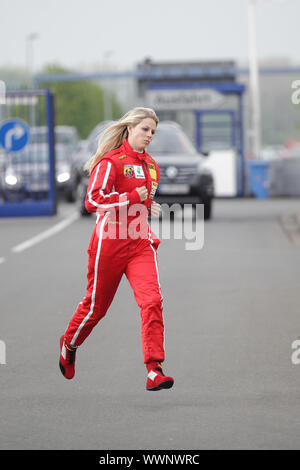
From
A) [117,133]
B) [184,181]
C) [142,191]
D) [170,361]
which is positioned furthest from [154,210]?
[184,181]

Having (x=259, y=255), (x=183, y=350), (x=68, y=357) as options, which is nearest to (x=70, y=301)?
(x=183, y=350)

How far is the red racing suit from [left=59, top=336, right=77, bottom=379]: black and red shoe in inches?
10.4

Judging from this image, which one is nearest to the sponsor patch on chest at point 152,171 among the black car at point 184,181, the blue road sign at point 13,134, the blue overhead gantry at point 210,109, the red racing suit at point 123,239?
the red racing suit at point 123,239

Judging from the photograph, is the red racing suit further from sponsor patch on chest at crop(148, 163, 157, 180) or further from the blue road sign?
the blue road sign

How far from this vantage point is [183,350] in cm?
800

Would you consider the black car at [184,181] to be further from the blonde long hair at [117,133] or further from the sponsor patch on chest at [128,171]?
the sponsor patch on chest at [128,171]

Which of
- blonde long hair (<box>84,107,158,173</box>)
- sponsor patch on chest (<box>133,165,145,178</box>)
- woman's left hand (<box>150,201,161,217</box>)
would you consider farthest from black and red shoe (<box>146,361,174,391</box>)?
blonde long hair (<box>84,107,158,173</box>)

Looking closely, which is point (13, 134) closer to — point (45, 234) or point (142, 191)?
point (45, 234)

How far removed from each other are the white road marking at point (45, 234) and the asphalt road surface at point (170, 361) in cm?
142

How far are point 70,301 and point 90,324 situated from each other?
3992 millimetres

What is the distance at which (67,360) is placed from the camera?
270 inches

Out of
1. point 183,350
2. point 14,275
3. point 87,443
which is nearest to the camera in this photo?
point 87,443
